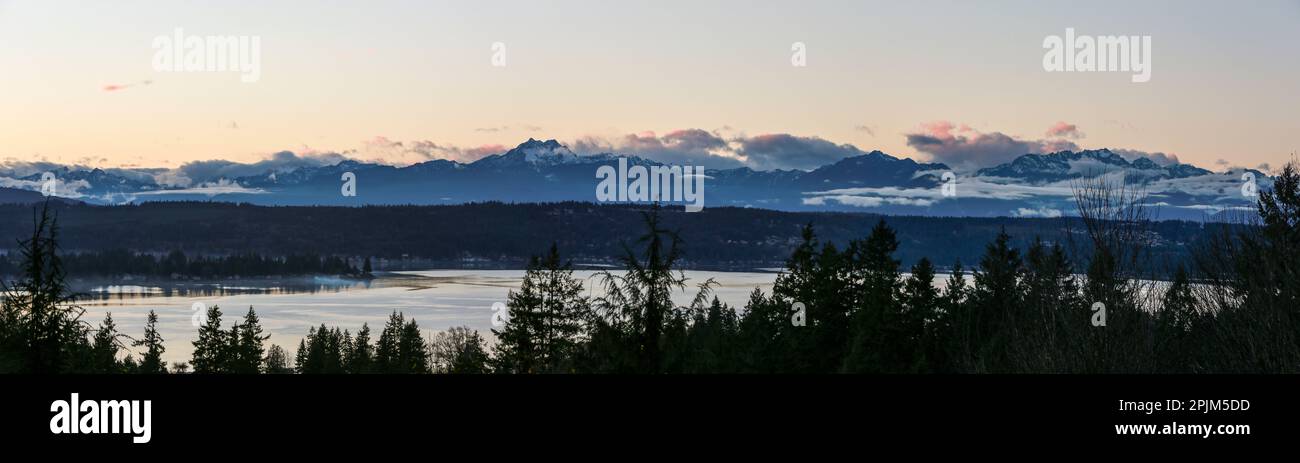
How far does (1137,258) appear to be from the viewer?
2095 cm

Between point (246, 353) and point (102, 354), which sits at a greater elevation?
point (102, 354)

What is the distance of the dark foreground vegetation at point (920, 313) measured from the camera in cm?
2091

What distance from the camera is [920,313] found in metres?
41.1

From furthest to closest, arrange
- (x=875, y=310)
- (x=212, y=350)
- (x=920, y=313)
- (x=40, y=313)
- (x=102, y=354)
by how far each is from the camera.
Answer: (x=212, y=350) < (x=102, y=354) < (x=920, y=313) < (x=875, y=310) < (x=40, y=313)

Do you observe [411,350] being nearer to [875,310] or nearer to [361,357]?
[361,357]

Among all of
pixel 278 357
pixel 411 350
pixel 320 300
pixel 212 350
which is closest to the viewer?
pixel 212 350

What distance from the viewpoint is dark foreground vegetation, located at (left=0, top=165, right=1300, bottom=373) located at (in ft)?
68.6
